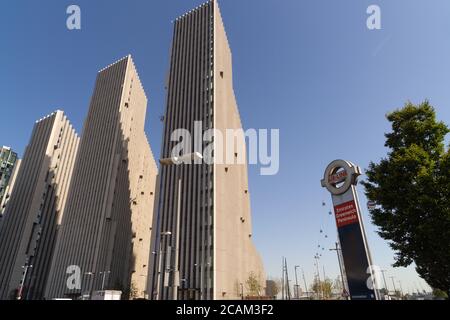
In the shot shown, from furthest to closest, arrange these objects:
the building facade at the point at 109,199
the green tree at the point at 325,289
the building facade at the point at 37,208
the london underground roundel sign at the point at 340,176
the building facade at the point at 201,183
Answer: the green tree at the point at 325,289 → the building facade at the point at 37,208 → the building facade at the point at 109,199 → the building facade at the point at 201,183 → the london underground roundel sign at the point at 340,176

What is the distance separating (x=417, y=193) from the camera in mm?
22750

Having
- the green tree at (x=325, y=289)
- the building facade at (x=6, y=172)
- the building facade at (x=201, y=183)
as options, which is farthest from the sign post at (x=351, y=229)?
the building facade at (x=6, y=172)

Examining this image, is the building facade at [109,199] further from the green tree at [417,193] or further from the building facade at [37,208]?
the green tree at [417,193]

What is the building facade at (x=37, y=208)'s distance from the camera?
3280 inches

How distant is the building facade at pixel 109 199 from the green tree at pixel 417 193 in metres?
69.3

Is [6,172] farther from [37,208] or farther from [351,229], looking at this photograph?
→ [351,229]

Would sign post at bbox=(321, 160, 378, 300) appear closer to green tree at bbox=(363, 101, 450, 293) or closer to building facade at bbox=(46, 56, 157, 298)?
green tree at bbox=(363, 101, 450, 293)

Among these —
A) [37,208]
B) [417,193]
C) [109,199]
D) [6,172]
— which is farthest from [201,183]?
[6,172]

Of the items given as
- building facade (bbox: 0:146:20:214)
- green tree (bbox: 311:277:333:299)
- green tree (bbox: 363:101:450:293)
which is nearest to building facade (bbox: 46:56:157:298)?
building facade (bbox: 0:146:20:214)

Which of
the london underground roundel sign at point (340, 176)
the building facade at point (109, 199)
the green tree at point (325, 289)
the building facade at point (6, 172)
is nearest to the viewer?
the london underground roundel sign at point (340, 176)

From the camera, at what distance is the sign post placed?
22.3 meters

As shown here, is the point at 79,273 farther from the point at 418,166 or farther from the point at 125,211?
the point at 418,166
